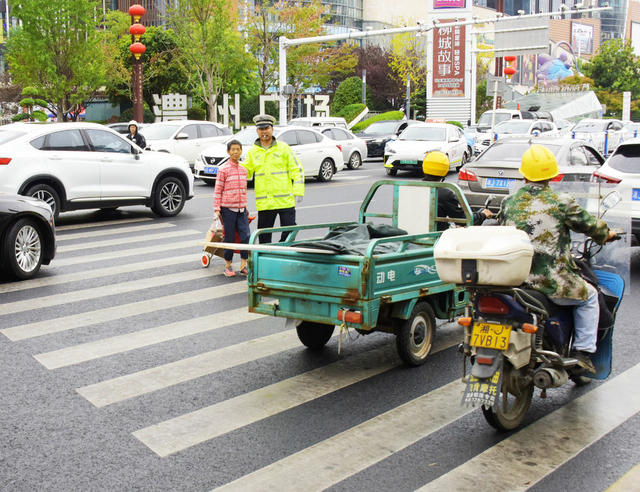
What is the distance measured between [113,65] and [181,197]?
126 feet

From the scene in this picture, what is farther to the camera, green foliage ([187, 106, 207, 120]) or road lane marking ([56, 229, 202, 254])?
green foliage ([187, 106, 207, 120])

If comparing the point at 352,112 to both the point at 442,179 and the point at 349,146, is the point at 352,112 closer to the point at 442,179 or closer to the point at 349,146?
the point at 349,146

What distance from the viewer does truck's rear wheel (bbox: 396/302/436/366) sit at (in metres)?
5.98

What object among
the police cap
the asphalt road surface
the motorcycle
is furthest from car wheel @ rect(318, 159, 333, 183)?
the motorcycle

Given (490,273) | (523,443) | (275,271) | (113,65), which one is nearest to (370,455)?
(523,443)

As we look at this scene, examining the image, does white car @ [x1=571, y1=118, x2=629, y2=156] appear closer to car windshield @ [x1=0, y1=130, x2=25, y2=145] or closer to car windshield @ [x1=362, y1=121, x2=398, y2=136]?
car windshield @ [x1=362, y1=121, x2=398, y2=136]

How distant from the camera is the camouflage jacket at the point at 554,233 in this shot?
15.8 feet

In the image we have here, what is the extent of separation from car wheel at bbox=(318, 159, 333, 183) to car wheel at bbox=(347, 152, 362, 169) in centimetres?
397

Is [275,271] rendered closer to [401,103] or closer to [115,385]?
[115,385]

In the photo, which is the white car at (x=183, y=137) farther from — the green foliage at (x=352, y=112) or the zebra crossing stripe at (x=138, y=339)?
the green foliage at (x=352, y=112)

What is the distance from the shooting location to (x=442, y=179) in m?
6.95

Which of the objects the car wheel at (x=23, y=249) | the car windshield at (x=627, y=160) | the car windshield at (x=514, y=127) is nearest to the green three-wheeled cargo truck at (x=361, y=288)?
the car wheel at (x=23, y=249)

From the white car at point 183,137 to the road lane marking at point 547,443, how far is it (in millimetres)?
17923

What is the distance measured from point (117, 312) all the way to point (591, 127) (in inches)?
1272
